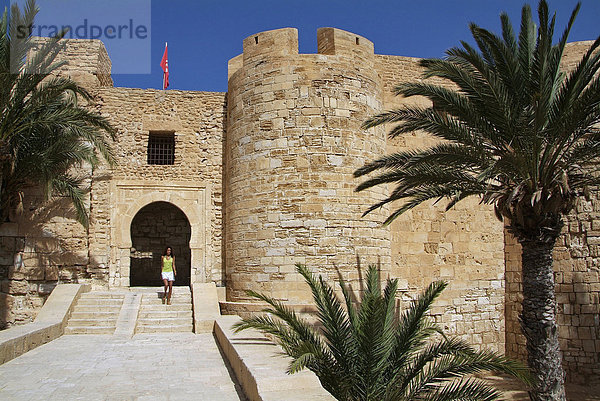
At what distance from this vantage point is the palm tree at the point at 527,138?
7012 millimetres

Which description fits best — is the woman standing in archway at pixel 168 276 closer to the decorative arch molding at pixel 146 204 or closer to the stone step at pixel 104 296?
the stone step at pixel 104 296

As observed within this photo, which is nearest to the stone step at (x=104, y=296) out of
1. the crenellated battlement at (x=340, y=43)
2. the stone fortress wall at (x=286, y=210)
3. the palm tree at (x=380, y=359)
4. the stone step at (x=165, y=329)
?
the stone fortress wall at (x=286, y=210)

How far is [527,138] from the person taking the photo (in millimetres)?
7137

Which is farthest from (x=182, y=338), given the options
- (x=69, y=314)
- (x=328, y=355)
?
(x=328, y=355)

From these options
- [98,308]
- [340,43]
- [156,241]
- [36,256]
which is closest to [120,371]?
[98,308]

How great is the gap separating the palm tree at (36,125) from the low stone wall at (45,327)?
54.3 inches

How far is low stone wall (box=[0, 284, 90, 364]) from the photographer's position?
6824 mm

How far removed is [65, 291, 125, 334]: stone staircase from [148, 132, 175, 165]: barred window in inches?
140

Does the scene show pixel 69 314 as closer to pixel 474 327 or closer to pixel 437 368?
pixel 437 368

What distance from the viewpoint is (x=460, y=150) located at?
748cm

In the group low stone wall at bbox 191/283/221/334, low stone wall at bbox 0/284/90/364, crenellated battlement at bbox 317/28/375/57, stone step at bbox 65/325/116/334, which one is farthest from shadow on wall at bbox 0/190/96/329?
crenellated battlement at bbox 317/28/375/57

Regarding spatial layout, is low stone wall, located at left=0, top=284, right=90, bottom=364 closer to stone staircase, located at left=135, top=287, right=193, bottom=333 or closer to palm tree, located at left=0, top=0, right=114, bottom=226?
stone staircase, located at left=135, top=287, right=193, bottom=333

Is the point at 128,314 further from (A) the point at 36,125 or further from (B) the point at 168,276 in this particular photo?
(A) the point at 36,125

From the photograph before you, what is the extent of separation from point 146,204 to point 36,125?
2.73 meters
